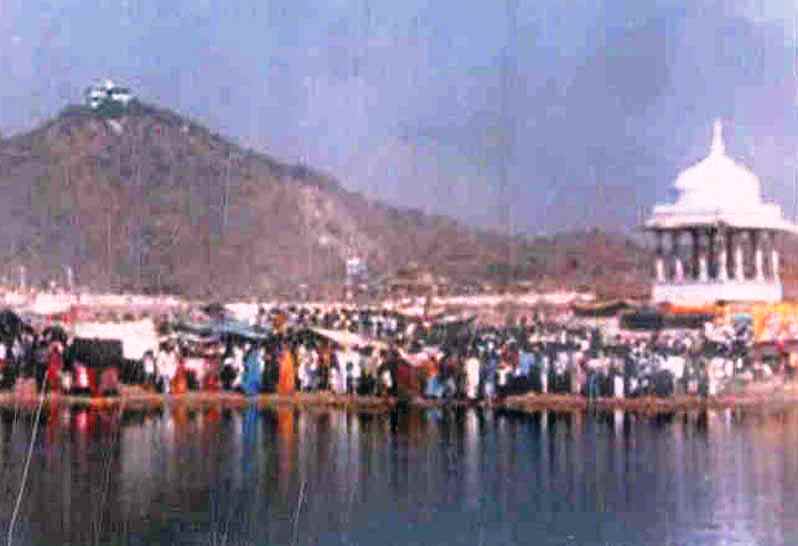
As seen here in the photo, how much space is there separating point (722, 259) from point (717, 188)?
0.67 metres

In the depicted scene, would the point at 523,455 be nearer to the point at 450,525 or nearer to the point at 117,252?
the point at 450,525

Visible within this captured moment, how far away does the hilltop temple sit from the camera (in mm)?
18469

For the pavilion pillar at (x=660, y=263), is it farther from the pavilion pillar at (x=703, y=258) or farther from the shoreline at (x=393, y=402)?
the shoreline at (x=393, y=402)

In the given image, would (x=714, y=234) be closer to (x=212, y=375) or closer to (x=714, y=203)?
(x=714, y=203)

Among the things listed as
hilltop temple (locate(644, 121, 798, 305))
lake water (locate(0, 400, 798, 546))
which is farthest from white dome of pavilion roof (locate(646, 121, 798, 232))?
lake water (locate(0, 400, 798, 546))

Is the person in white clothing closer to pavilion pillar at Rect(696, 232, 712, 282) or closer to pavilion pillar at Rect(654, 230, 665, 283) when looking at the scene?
pavilion pillar at Rect(654, 230, 665, 283)

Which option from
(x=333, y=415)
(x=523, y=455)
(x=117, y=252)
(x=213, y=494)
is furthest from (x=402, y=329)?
(x=213, y=494)

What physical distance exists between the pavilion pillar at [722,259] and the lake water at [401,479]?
4134mm

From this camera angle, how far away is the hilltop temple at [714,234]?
60.6ft

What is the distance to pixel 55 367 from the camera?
15586 millimetres

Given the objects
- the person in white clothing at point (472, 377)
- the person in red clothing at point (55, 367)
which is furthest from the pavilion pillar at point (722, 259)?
the person in red clothing at point (55, 367)

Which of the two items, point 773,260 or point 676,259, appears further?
point 773,260

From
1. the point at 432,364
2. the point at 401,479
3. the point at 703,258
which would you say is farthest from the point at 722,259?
the point at 401,479

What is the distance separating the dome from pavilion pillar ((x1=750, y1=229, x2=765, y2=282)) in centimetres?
31
